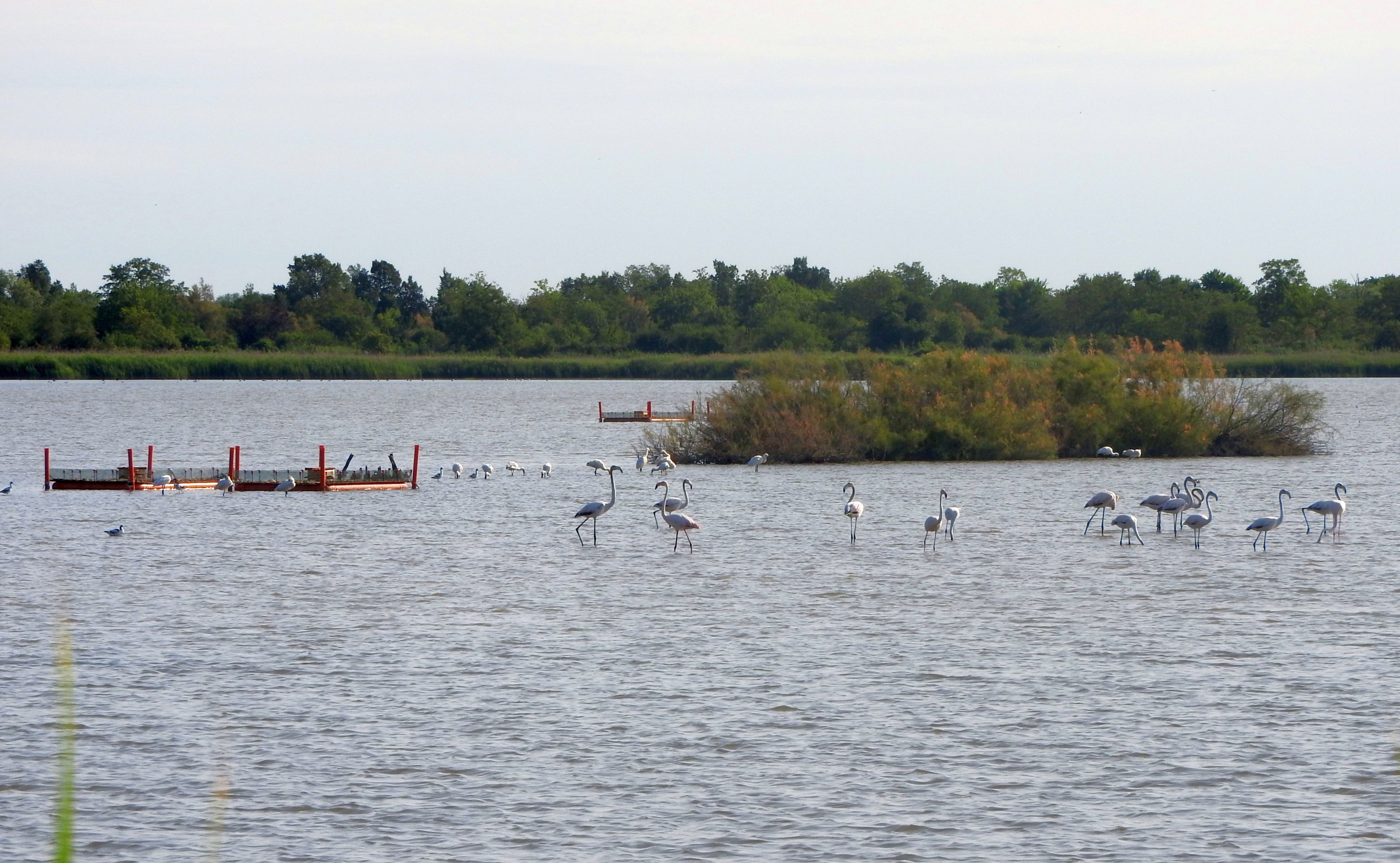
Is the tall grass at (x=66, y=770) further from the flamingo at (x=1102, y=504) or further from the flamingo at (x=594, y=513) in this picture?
the flamingo at (x=1102, y=504)

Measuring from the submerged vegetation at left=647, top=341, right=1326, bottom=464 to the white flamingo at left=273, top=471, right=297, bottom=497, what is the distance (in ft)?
33.8

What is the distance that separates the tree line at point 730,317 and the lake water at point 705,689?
229 feet

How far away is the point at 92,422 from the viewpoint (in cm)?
6419

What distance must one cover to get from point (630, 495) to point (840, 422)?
9.18 metres

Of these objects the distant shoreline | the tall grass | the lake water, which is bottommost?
the lake water

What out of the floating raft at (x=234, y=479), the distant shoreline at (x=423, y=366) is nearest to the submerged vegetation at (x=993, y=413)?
the floating raft at (x=234, y=479)

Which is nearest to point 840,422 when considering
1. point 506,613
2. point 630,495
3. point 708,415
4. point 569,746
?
point 708,415

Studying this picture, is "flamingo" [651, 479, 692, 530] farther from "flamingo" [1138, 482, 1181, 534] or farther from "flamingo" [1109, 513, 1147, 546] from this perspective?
"flamingo" [1138, 482, 1181, 534]

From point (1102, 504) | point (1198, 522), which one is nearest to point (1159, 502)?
point (1102, 504)

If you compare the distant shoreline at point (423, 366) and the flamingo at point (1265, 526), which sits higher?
the distant shoreline at point (423, 366)

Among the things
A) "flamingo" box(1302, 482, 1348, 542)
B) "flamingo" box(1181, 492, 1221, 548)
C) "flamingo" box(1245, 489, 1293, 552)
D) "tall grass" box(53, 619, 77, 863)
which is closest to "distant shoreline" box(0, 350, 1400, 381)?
"flamingo" box(1302, 482, 1348, 542)

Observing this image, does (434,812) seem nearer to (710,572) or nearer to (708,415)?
(710,572)

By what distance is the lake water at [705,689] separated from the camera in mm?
8930

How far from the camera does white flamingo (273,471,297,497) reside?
3123cm
